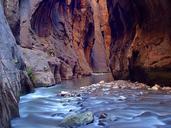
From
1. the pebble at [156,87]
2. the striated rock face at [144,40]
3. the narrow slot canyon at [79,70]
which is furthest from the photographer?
the striated rock face at [144,40]

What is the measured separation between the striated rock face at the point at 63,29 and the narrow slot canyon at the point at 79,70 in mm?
100

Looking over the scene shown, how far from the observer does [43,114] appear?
7.91m

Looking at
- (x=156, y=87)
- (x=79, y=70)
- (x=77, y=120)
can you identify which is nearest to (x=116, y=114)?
(x=77, y=120)

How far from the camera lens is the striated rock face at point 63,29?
80.4 ft

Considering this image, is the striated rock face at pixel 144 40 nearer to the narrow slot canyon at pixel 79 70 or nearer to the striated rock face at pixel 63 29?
the narrow slot canyon at pixel 79 70

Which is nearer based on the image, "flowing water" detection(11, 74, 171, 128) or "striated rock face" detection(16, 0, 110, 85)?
"flowing water" detection(11, 74, 171, 128)

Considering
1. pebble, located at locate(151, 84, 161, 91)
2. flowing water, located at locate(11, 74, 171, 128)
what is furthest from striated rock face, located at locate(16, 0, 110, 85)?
flowing water, located at locate(11, 74, 171, 128)

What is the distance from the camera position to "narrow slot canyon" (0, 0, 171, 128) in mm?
6879

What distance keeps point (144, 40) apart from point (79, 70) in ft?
68.5

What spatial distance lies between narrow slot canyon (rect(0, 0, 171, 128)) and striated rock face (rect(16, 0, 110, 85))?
100mm

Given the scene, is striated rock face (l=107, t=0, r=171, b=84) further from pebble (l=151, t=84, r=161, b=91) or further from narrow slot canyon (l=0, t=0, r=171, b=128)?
pebble (l=151, t=84, r=161, b=91)

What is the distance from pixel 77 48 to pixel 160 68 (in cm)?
2743

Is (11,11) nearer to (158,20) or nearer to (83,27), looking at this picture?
(158,20)

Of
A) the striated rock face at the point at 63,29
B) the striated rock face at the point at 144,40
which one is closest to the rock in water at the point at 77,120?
the striated rock face at the point at 144,40
